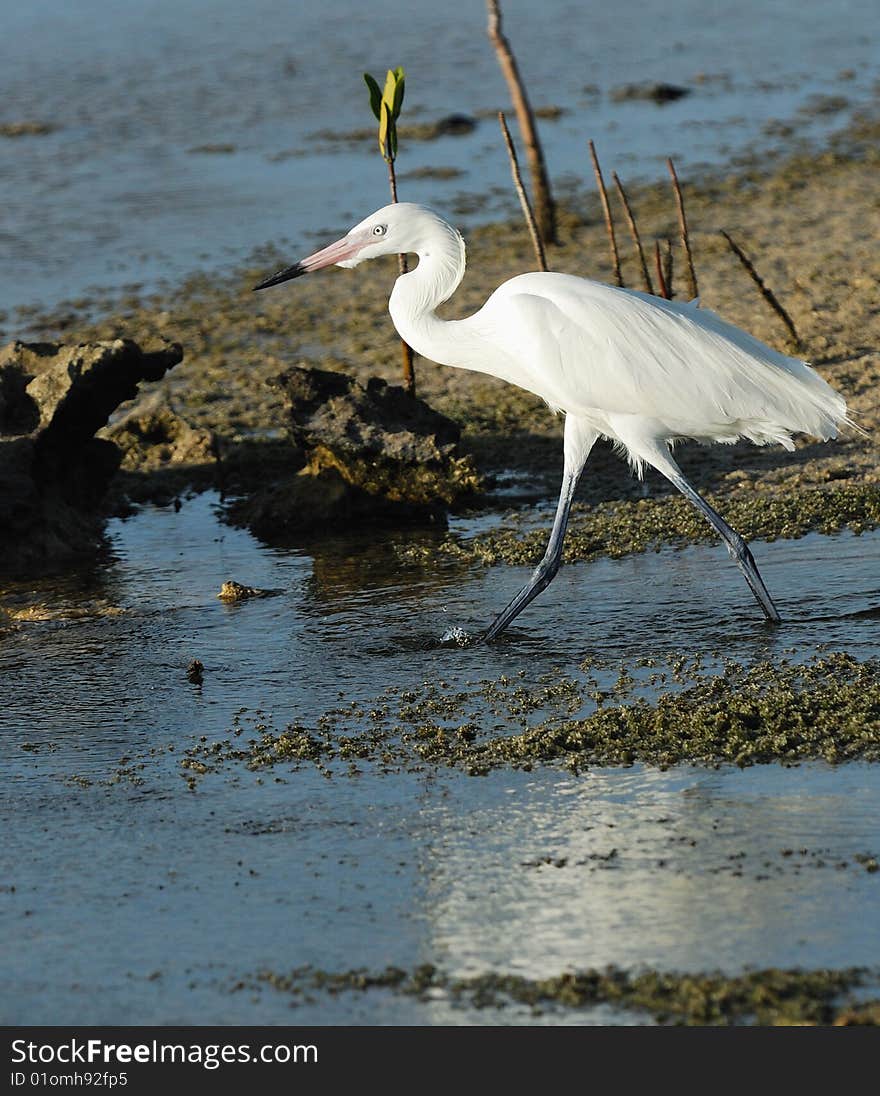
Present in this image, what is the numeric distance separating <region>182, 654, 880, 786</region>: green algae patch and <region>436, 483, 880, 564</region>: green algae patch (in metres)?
1.59

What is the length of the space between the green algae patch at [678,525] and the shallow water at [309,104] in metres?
5.99

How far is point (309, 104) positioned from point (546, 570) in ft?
52.2

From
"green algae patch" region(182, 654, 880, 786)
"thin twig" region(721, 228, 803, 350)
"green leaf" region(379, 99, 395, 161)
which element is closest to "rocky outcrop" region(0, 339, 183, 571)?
"green leaf" region(379, 99, 395, 161)

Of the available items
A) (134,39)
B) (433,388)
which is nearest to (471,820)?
(433,388)

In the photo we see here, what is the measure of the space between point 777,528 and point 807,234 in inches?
242

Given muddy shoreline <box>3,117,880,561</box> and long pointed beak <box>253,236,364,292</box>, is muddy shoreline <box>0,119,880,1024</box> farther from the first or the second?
long pointed beak <box>253,236,364,292</box>

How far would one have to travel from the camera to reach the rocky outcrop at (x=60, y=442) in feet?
25.6

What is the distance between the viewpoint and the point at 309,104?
2133 cm

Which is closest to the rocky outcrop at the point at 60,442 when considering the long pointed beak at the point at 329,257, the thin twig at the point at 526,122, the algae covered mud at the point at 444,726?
the algae covered mud at the point at 444,726

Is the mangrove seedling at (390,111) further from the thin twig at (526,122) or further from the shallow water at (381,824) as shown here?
the thin twig at (526,122)

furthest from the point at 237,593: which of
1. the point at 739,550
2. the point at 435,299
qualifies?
the point at 739,550

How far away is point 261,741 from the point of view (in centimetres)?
552

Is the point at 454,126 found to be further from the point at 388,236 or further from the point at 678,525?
the point at 388,236
